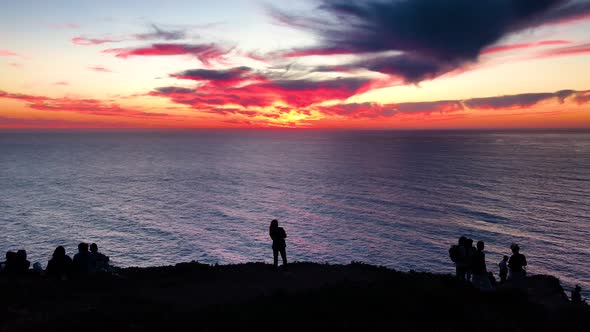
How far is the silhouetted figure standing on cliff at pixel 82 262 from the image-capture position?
16.8 m

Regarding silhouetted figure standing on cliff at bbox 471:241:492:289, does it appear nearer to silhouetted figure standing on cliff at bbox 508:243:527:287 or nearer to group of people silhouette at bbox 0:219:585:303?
group of people silhouette at bbox 0:219:585:303

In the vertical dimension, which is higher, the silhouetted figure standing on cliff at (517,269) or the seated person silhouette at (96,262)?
the seated person silhouette at (96,262)

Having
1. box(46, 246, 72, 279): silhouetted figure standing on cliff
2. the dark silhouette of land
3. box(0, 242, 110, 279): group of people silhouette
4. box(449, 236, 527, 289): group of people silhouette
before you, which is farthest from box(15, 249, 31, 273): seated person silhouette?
box(449, 236, 527, 289): group of people silhouette

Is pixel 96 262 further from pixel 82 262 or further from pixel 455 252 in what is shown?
pixel 455 252

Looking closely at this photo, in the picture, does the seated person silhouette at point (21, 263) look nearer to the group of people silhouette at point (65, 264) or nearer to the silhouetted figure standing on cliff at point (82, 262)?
the group of people silhouette at point (65, 264)

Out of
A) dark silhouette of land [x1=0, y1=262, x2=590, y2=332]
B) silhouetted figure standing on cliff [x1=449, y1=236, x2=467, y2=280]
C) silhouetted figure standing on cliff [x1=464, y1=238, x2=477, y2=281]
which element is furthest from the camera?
silhouetted figure standing on cliff [x1=449, y1=236, x2=467, y2=280]

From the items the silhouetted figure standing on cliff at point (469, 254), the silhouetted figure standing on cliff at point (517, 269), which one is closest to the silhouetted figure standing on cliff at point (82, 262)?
the silhouetted figure standing on cliff at point (469, 254)

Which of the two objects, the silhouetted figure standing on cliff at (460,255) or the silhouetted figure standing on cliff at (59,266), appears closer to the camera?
the silhouetted figure standing on cliff at (59,266)

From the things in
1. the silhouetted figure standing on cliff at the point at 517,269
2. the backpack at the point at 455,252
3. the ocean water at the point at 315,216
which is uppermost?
the backpack at the point at 455,252

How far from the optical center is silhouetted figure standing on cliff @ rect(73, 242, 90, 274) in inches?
662

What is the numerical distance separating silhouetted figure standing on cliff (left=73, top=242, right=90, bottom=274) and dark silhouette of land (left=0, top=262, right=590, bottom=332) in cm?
87

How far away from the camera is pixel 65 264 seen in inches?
655

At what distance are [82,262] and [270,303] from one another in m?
9.17

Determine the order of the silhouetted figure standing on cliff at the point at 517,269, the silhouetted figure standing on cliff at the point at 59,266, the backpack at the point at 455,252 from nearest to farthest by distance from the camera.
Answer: the silhouetted figure standing on cliff at the point at 59,266 < the backpack at the point at 455,252 < the silhouetted figure standing on cliff at the point at 517,269
